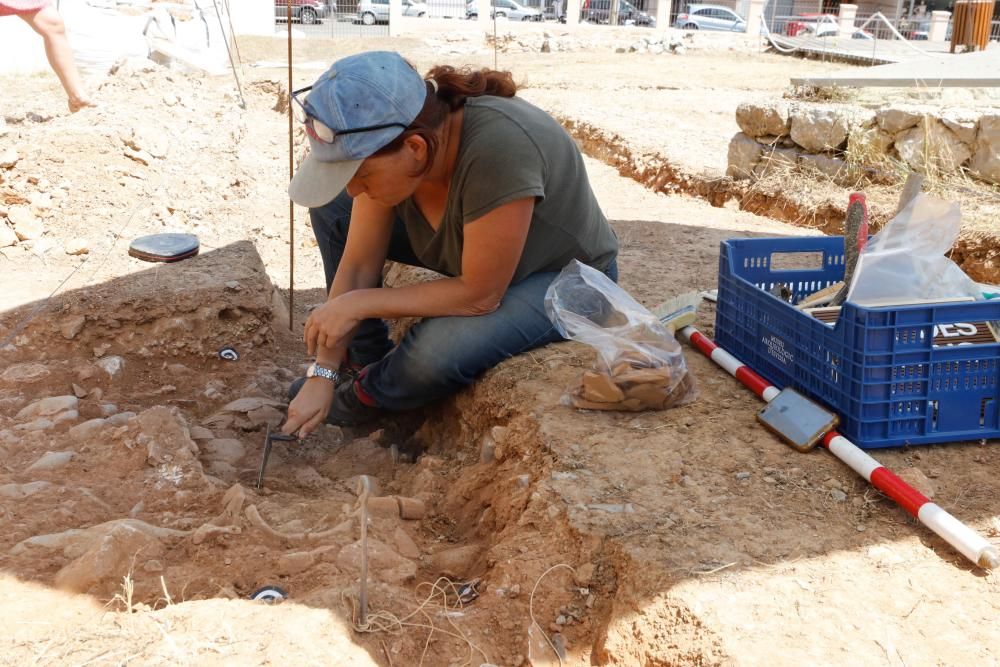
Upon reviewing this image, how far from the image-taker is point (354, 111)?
2.14m

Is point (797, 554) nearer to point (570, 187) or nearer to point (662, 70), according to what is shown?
point (570, 187)

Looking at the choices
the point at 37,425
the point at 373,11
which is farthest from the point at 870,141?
the point at 373,11

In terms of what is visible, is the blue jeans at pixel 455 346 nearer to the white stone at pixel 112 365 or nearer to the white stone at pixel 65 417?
the white stone at pixel 65 417

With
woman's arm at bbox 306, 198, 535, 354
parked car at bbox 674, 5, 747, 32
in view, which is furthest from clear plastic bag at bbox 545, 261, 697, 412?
parked car at bbox 674, 5, 747, 32

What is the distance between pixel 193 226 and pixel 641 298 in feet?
8.83

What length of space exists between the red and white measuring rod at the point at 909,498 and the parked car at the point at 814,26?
1960cm

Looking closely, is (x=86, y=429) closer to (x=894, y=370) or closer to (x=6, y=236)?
(x=6, y=236)

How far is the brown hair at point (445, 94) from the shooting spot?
229 centimetres

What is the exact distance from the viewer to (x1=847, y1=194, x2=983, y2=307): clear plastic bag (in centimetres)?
241

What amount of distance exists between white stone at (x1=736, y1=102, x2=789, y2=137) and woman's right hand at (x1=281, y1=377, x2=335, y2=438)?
445 cm

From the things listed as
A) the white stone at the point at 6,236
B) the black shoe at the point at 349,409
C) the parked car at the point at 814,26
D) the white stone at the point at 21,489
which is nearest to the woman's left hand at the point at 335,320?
the black shoe at the point at 349,409

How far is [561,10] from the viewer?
24.7 m

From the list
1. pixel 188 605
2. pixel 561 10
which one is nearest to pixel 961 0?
pixel 188 605

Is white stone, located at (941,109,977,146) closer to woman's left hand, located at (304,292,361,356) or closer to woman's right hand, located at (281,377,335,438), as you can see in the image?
woman's left hand, located at (304,292,361,356)
